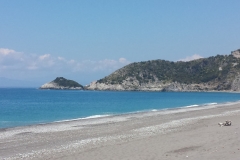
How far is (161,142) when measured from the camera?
20.3 metres

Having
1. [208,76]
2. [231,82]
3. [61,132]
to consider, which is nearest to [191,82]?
[208,76]

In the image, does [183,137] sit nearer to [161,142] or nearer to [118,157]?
[161,142]

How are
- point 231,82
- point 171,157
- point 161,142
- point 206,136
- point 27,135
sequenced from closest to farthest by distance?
point 171,157, point 161,142, point 206,136, point 27,135, point 231,82

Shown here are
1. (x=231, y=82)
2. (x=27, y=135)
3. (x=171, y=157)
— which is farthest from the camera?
(x=231, y=82)

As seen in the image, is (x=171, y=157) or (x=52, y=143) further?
(x=52, y=143)

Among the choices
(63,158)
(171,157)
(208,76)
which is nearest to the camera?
(171,157)

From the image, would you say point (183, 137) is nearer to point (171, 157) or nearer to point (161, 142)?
point (161, 142)

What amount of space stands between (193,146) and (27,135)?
44.4 ft

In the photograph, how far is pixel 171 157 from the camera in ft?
51.7

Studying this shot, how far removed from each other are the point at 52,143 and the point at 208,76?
Result: 18051 centimetres

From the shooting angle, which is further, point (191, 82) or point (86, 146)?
point (191, 82)

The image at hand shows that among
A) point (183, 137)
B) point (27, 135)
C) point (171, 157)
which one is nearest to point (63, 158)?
point (171, 157)

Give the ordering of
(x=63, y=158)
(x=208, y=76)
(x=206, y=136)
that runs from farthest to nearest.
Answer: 1. (x=208, y=76)
2. (x=206, y=136)
3. (x=63, y=158)

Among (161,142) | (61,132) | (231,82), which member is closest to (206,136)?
(161,142)
